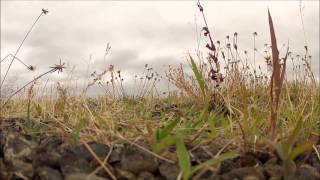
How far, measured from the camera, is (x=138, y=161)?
1857mm

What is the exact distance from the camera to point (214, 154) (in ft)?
6.65

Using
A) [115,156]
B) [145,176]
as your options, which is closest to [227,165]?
[145,176]

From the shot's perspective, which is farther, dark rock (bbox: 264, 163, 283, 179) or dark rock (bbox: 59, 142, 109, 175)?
dark rock (bbox: 264, 163, 283, 179)

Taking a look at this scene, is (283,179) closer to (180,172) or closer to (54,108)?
(180,172)

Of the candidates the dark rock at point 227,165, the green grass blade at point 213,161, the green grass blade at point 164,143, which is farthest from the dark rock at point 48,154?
the dark rock at point 227,165

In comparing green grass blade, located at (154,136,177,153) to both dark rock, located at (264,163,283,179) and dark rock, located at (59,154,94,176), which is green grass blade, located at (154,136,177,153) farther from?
dark rock, located at (264,163,283,179)

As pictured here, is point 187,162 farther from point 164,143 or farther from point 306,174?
point 306,174

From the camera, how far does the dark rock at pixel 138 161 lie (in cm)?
185

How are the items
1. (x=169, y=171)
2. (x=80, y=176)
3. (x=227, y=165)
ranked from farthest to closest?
(x=227, y=165) < (x=169, y=171) < (x=80, y=176)

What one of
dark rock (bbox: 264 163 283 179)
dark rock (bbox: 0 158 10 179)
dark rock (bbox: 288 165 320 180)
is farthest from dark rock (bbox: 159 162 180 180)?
dark rock (bbox: 0 158 10 179)

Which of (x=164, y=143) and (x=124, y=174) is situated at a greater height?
(x=164, y=143)

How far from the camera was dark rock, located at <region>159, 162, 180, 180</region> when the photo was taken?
183 cm

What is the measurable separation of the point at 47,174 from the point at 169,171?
1.52 ft

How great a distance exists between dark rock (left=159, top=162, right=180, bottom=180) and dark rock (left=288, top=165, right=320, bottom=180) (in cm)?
48
